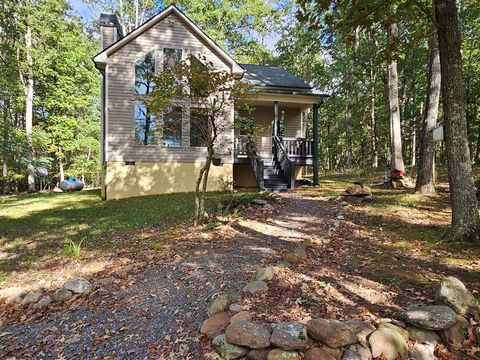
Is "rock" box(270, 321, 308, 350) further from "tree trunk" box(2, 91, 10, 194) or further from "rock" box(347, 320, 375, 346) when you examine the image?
"tree trunk" box(2, 91, 10, 194)

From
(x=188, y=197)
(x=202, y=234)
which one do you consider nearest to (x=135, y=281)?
(x=202, y=234)

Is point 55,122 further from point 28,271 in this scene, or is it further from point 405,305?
point 405,305

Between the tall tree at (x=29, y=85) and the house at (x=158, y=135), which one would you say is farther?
the tall tree at (x=29, y=85)

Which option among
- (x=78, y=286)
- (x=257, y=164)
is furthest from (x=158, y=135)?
(x=78, y=286)

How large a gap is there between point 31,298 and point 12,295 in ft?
1.05

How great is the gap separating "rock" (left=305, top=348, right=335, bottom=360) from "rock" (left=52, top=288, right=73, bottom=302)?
10.6 ft

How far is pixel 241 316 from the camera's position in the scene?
2.94 meters

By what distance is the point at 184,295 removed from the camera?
12.2 ft

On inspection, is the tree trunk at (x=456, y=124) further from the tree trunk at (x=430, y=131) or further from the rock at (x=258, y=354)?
the rock at (x=258, y=354)

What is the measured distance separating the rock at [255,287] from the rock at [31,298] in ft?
9.24

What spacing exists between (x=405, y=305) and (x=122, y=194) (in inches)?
425

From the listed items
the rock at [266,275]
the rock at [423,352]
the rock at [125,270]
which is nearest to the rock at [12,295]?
the rock at [125,270]

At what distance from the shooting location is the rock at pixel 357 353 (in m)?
2.43

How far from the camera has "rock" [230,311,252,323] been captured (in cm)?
289
